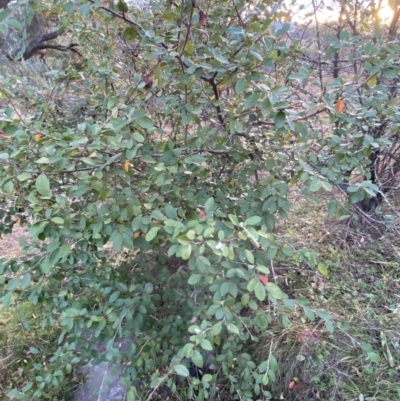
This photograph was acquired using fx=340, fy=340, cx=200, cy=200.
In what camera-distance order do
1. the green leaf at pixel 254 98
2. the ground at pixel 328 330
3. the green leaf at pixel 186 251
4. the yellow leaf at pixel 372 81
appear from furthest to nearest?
the ground at pixel 328 330 → the yellow leaf at pixel 372 81 → the green leaf at pixel 254 98 → the green leaf at pixel 186 251

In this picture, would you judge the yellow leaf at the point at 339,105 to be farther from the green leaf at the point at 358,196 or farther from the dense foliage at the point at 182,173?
the green leaf at the point at 358,196

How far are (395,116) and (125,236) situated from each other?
968mm

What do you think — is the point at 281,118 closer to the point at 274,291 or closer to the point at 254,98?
the point at 254,98

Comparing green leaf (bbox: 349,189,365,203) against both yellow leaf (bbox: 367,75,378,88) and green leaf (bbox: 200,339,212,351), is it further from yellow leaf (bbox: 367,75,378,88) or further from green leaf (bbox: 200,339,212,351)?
green leaf (bbox: 200,339,212,351)

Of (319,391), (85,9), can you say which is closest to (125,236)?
(85,9)

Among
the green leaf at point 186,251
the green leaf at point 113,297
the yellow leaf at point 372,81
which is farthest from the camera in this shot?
the green leaf at point 113,297

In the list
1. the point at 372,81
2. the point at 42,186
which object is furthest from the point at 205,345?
the point at 372,81

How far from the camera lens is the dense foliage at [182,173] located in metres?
0.90

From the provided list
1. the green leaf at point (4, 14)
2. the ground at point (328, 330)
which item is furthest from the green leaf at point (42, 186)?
the ground at point (328, 330)

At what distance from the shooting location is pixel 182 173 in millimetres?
1235

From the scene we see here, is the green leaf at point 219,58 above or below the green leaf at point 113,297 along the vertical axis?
above

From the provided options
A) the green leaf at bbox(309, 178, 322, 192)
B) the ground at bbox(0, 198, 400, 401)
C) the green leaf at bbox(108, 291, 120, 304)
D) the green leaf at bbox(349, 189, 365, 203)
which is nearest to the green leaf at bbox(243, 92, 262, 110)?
the green leaf at bbox(309, 178, 322, 192)

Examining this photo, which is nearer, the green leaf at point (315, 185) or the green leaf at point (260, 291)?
the green leaf at point (260, 291)

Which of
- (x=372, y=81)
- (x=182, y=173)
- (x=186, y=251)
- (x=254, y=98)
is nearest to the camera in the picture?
(x=186, y=251)
